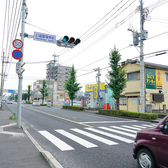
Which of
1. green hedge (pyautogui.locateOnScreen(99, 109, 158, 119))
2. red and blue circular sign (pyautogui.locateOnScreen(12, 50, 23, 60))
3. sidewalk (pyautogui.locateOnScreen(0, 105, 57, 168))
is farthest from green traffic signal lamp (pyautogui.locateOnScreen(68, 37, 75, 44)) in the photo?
green hedge (pyautogui.locateOnScreen(99, 109, 158, 119))

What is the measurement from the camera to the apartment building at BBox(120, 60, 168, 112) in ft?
78.5

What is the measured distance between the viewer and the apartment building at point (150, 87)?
78.5 ft

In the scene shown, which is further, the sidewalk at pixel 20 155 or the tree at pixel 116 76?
the tree at pixel 116 76

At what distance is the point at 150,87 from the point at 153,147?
73.0ft

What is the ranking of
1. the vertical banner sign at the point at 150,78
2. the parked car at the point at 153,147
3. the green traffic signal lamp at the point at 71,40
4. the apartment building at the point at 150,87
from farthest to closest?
the vertical banner sign at the point at 150,78 → the apartment building at the point at 150,87 → the green traffic signal lamp at the point at 71,40 → the parked car at the point at 153,147

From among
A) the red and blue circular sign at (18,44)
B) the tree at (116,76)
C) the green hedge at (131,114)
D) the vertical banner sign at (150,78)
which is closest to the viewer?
the red and blue circular sign at (18,44)

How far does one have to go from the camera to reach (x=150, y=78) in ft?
80.4

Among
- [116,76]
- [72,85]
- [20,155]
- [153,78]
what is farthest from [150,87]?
[20,155]

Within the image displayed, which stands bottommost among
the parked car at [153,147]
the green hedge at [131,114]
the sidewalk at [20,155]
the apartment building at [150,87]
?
the green hedge at [131,114]

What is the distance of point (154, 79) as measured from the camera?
81.8 ft

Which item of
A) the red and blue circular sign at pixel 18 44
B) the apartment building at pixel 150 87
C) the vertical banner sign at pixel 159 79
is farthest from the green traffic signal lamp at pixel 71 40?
the vertical banner sign at pixel 159 79

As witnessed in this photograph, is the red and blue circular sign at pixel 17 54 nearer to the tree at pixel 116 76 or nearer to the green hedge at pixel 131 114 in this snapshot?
the green hedge at pixel 131 114

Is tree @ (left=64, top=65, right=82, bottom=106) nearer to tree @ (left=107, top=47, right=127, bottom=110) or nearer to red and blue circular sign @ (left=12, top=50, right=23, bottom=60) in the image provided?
tree @ (left=107, top=47, right=127, bottom=110)

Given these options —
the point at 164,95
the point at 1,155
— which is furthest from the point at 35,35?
the point at 164,95
